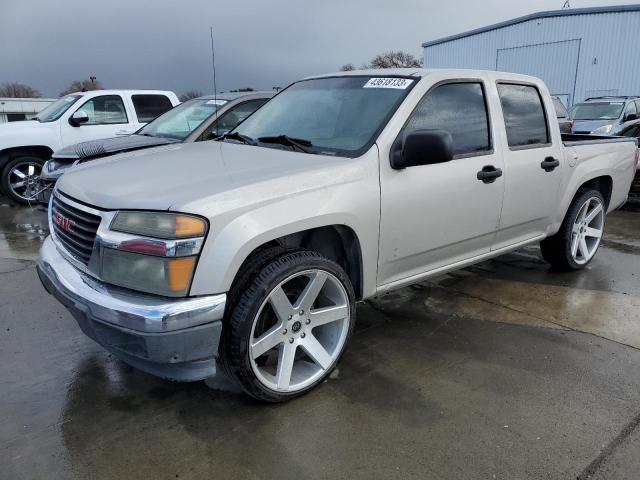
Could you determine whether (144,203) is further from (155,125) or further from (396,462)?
(155,125)

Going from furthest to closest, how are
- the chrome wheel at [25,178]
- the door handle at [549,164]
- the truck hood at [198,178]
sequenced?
the chrome wheel at [25,178], the door handle at [549,164], the truck hood at [198,178]

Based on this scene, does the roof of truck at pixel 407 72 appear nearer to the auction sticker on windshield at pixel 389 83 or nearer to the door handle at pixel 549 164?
the auction sticker on windshield at pixel 389 83

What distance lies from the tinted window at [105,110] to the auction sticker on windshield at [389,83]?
688 centimetres

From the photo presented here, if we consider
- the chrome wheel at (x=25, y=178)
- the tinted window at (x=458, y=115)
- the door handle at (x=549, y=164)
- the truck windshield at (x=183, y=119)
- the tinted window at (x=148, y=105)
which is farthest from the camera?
the tinted window at (x=148, y=105)

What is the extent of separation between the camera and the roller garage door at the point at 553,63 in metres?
26.0

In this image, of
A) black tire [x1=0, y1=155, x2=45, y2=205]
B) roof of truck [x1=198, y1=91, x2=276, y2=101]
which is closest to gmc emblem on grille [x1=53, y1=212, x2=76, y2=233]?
roof of truck [x1=198, y1=91, x2=276, y2=101]

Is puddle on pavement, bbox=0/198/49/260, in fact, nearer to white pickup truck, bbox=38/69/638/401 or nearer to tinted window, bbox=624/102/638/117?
white pickup truck, bbox=38/69/638/401

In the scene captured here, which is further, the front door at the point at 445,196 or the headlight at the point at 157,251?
the front door at the point at 445,196

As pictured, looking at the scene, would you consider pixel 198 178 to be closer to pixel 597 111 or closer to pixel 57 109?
pixel 57 109

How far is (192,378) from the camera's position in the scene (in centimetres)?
253

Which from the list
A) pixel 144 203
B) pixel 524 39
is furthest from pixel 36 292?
pixel 524 39

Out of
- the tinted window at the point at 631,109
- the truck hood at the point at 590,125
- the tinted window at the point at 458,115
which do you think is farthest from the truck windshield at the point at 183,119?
the tinted window at the point at 631,109

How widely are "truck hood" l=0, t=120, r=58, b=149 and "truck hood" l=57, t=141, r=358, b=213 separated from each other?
20.4ft

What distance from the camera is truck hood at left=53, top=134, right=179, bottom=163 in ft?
20.8
